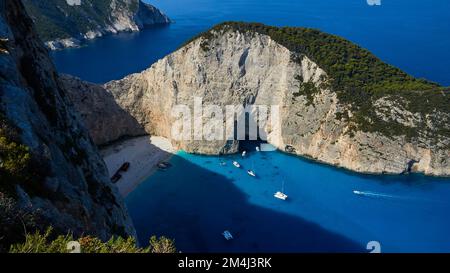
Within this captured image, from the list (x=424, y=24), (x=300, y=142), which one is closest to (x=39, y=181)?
(x=300, y=142)

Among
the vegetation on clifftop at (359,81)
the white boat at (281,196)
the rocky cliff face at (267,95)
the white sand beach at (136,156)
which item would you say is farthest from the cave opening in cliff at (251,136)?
the white boat at (281,196)

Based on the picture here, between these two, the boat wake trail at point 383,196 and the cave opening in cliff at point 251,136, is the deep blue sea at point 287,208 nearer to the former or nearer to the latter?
the boat wake trail at point 383,196

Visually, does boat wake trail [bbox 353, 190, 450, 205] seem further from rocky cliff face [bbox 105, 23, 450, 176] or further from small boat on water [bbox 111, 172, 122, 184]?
small boat on water [bbox 111, 172, 122, 184]

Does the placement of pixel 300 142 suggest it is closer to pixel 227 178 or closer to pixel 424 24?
pixel 227 178

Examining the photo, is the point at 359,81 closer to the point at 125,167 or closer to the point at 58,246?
the point at 125,167

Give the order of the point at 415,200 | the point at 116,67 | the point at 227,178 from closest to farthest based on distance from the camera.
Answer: the point at 415,200, the point at 227,178, the point at 116,67

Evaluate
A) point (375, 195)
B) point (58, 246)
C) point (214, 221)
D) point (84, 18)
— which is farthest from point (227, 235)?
point (84, 18)
